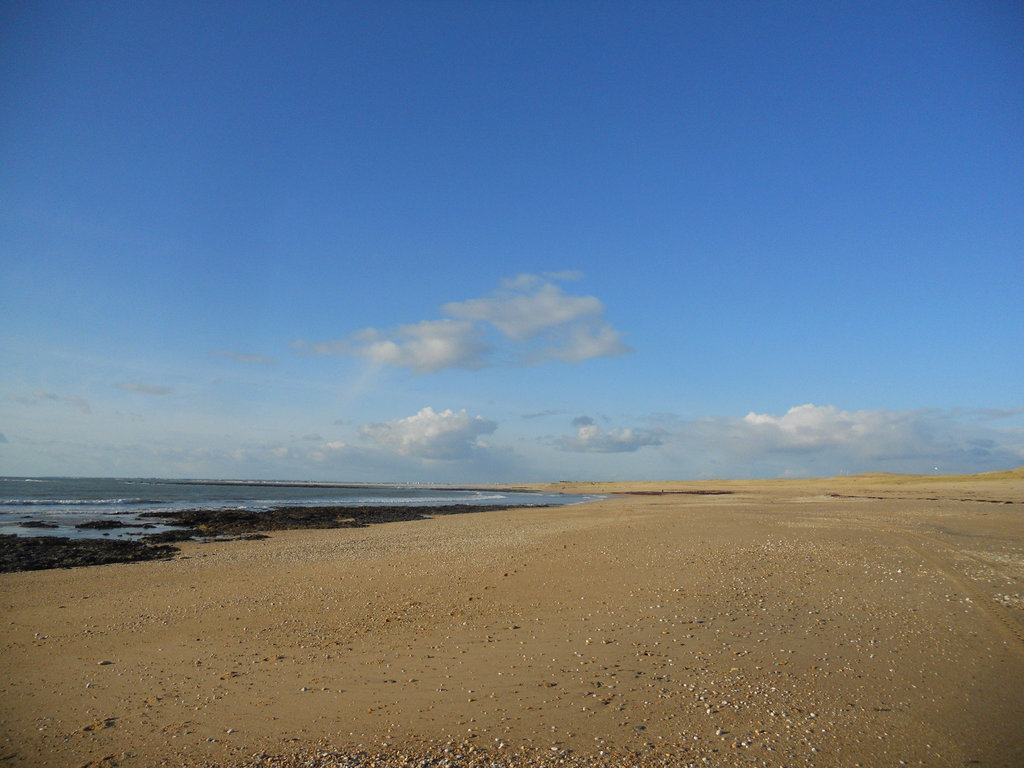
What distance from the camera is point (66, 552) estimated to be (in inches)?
862

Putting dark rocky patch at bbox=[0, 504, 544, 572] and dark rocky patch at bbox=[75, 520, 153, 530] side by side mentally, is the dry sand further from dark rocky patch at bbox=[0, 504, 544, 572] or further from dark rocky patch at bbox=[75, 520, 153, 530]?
dark rocky patch at bbox=[75, 520, 153, 530]


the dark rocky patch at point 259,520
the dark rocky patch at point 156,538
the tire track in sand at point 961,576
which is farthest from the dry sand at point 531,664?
the dark rocky patch at point 259,520

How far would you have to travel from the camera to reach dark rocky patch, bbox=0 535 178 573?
1919 centimetres

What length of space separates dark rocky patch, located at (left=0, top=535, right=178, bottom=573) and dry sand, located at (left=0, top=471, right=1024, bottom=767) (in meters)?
3.08

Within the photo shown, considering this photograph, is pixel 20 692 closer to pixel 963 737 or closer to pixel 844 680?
pixel 844 680

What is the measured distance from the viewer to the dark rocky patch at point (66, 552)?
19.2m

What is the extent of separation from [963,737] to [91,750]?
968 cm

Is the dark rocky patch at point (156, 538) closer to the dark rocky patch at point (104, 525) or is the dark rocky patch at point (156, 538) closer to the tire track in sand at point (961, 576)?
the dark rocky patch at point (104, 525)

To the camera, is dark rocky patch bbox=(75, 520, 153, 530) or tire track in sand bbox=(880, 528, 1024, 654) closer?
tire track in sand bbox=(880, 528, 1024, 654)

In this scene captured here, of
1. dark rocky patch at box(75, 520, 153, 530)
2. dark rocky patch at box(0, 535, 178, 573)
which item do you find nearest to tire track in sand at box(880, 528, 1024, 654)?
dark rocky patch at box(0, 535, 178, 573)

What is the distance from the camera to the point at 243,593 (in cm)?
1338

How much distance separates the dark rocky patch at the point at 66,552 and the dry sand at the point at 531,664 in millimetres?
3081

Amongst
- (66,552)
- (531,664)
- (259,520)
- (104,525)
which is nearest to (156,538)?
(66,552)

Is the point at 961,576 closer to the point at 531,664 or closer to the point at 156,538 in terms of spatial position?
the point at 531,664
